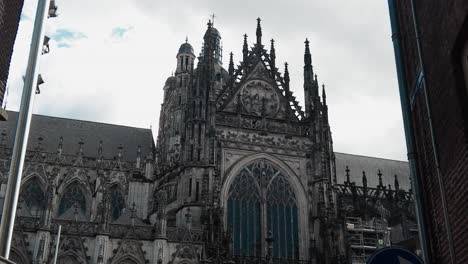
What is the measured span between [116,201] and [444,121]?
3382cm

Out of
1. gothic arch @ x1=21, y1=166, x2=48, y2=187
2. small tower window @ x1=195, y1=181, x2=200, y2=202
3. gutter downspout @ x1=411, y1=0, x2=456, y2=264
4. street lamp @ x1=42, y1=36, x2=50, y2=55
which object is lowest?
gutter downspout @ x1=411, y1=0, x2=456, y2=264

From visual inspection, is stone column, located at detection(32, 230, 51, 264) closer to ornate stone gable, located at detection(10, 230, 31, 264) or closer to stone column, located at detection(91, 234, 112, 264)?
ornate stone gable, located at detection(10, 230, 31, 264)

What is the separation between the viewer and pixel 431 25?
7480mm

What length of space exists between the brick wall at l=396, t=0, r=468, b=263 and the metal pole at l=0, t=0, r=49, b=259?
225 inches

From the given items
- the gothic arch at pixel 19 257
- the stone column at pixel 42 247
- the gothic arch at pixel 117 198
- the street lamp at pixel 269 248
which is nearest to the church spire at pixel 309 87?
the street lamp at pixel 269 248

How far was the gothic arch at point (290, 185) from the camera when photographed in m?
31.0

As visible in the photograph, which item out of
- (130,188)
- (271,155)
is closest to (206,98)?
(271,155)

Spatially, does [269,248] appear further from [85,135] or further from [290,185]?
[85,135]

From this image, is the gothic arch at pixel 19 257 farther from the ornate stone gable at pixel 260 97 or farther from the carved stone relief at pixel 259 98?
the carved stone relief at pixel 259 98

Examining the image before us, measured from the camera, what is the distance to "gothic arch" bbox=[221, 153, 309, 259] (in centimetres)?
3095

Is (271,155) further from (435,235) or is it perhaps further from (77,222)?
(435,235)

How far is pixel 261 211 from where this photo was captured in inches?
1228

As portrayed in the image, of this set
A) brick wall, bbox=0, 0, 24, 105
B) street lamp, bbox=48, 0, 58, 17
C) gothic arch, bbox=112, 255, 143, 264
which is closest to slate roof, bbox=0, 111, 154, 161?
gothic arch, bbox=112, 255, 143, 264

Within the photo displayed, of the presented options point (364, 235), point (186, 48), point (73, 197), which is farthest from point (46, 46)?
point (186, 48)
